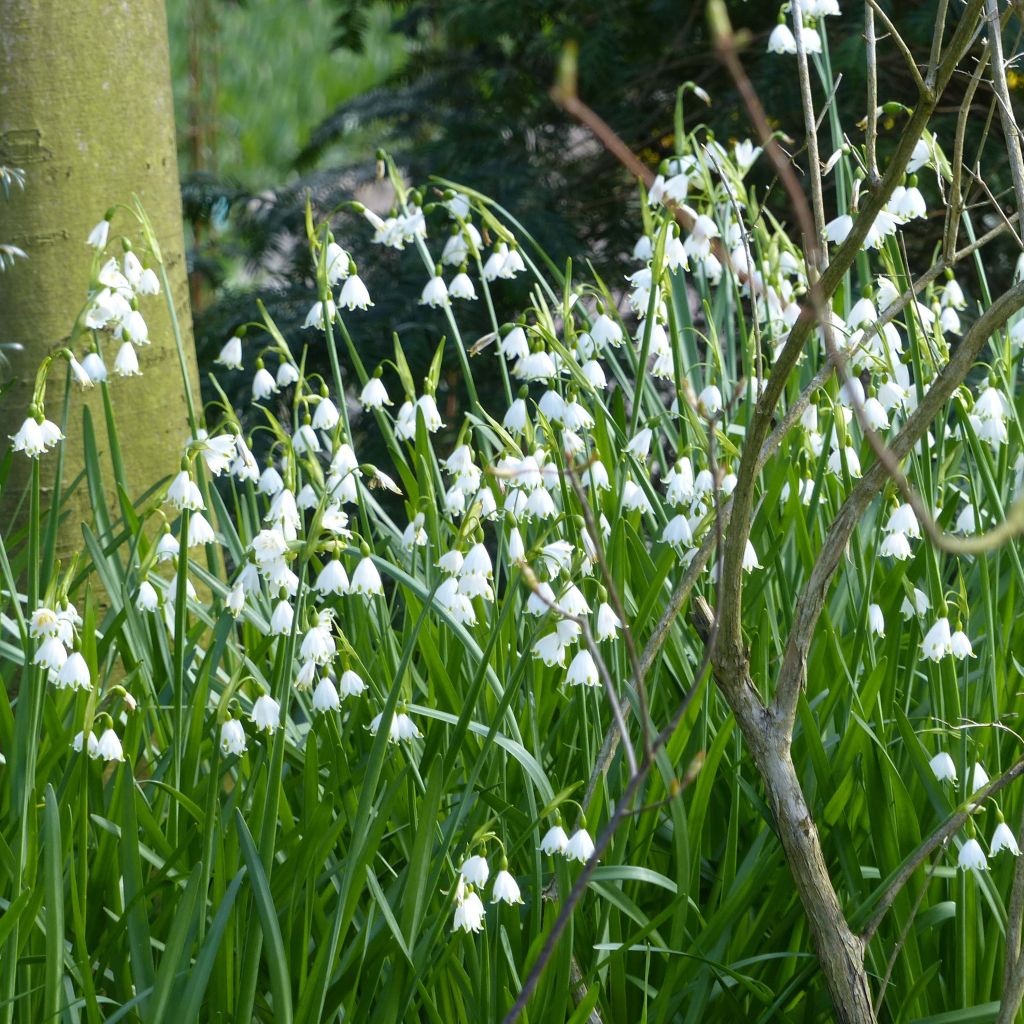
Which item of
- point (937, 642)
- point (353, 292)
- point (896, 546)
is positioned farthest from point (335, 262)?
point (937, 642)

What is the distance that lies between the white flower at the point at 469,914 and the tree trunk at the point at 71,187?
4.37ft

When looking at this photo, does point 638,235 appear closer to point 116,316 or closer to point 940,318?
point 940,318

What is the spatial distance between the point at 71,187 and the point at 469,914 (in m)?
1.73

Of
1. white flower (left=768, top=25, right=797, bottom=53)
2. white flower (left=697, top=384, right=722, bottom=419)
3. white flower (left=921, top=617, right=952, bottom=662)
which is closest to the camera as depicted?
white flower (left=921, top=617, right=952, bottom=662)

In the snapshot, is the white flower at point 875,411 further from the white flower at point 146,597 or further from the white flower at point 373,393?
the white flower at point 146,597

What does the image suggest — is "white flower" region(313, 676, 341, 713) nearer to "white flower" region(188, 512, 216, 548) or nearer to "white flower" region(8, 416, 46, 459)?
"white flower" region(188, 512, 216, 548)

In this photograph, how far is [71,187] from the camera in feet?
8.39

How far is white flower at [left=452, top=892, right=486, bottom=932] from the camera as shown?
4.95ft

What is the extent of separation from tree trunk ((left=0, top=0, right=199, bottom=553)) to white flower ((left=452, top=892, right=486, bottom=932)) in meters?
1.33

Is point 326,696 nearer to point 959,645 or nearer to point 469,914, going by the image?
point 469,914

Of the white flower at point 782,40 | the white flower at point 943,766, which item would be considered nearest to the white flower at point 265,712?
the white flower at point 943,766

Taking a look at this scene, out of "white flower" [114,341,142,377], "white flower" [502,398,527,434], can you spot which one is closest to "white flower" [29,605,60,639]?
"white flower" [114,341,142,377]

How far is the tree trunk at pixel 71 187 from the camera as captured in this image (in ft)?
8.29

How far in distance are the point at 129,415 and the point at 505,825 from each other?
1274mm
